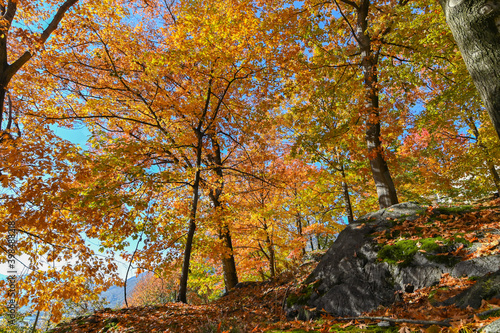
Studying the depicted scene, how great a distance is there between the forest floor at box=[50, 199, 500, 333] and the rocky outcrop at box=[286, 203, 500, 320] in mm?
186

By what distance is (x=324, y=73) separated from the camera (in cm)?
829

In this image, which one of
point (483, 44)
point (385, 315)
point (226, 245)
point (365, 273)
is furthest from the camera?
point (226, 245)

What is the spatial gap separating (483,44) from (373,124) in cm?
531

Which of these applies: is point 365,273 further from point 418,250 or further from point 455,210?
point 455,210

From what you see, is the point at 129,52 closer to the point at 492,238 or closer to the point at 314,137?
the point at 314,137

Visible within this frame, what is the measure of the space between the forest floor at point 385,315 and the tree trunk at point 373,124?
2344mm

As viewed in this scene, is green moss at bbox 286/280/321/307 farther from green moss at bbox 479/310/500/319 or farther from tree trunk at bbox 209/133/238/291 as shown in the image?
tree trunk at bbox 209/133/238/291

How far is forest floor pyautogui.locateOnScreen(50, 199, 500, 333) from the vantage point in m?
1.79

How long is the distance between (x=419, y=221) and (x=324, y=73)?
5.78 metres

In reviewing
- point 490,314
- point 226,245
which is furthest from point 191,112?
point 490,314

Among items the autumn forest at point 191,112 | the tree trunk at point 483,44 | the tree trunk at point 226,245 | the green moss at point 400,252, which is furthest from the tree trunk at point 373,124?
the tree trunk at point 226,245

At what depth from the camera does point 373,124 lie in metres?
7.56

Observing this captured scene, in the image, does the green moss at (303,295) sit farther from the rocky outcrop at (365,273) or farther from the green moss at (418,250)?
the green moss at (418,250)

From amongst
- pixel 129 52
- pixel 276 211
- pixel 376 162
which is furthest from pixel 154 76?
pixel 376 162
